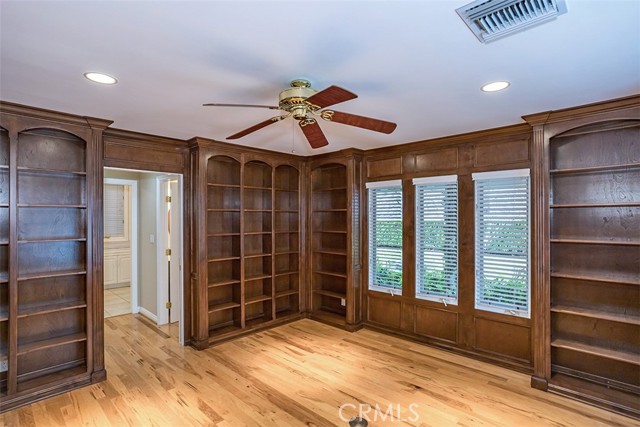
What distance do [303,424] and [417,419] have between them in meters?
0.89

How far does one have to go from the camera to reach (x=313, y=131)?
8.36 feet

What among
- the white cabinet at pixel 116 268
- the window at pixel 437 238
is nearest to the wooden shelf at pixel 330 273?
the window at pixel 437 238

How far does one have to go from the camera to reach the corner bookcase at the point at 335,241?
186 inches

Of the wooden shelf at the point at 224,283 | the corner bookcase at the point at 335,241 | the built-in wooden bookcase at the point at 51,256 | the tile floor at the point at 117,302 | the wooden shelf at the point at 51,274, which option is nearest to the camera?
the wooden shelf at the point at 51,274

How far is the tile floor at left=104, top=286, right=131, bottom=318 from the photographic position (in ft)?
18.2

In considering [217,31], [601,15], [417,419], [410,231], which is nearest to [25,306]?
[217,31]

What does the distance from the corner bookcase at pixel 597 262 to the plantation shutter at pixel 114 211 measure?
25.5 ft

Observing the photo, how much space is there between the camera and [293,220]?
5.35m

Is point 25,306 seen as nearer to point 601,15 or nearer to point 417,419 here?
point 417,419

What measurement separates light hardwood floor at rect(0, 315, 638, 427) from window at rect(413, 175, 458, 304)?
2.41 ft

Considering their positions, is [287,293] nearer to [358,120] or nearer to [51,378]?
[51,378]

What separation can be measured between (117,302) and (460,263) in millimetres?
5856

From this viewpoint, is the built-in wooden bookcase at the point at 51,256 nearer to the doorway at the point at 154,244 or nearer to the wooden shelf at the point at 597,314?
the doorway at the point at 154,244

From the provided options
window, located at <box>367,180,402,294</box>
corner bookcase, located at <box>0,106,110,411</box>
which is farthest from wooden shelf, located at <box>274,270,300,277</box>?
corner bookcase, located at <box>0,106,110,411</box>
